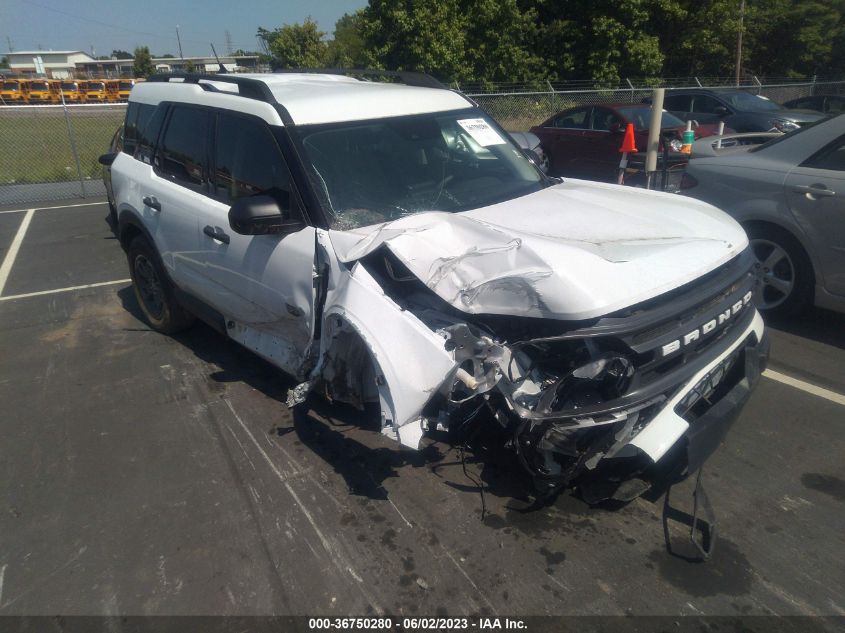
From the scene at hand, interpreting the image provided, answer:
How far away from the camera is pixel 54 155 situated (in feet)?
59.7

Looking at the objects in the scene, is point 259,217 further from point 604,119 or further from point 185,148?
point 604,119

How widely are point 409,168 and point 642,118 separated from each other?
9423 mm

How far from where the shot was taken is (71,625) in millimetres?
2600

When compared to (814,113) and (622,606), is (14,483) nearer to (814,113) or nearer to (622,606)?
(622,606)

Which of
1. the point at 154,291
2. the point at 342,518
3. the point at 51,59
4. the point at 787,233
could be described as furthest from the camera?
the point at 51,59

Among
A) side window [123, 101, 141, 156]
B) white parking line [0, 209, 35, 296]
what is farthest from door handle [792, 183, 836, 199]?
white parking line [0, 209, 35, 296]

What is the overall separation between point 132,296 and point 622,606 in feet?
18.7

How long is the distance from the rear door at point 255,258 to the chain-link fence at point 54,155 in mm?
10875

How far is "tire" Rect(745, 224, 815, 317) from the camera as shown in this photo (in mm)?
4891

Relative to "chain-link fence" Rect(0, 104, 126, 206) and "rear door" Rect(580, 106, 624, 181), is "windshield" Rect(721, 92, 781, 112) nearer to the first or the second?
"rear door" Rect(580, 106, 624, 181)

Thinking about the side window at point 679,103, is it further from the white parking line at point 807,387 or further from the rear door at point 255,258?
the rear door at point 255,258

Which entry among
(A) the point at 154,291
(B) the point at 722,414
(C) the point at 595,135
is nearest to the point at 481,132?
(B) the point at 722,414

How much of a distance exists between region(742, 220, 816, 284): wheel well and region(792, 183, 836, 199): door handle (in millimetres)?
301

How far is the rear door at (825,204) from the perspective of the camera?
4574 millimetres
